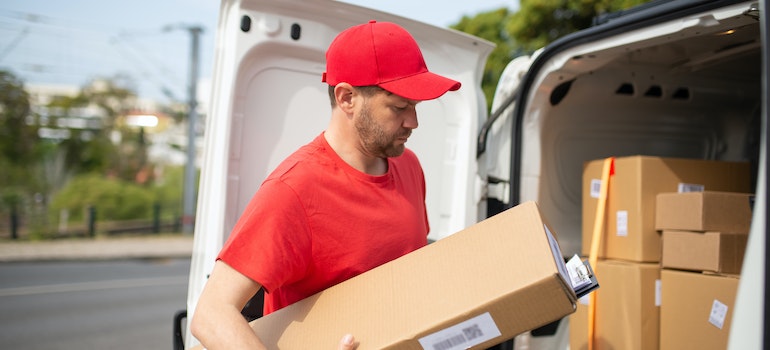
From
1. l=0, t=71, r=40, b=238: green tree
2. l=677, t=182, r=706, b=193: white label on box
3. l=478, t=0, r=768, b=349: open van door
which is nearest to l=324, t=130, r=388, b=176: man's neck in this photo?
l=478, t=0, r=768, b=349: open van door

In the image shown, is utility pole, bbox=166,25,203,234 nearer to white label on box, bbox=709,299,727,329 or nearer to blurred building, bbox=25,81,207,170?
blurred building, bbox=25,81,207,170

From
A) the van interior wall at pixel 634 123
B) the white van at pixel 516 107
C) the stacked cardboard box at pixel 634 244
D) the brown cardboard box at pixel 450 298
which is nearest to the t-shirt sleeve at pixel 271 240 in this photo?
the brown cardboard box at pixel 450 298

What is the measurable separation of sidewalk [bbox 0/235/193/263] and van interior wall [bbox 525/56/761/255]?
1194cm

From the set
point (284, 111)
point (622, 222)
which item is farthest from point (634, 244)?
point (284, 111)

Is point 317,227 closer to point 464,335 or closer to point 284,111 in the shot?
point 464,335

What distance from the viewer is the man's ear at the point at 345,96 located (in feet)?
5.42

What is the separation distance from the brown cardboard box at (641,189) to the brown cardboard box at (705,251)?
0.39 feet

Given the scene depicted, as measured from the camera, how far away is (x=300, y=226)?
5.08 ft

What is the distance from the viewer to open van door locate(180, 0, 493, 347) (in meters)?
2.37

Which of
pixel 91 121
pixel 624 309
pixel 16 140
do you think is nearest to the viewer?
pixel 624 309

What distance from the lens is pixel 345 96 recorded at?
1.68m

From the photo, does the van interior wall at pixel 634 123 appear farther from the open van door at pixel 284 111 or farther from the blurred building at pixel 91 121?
the blurred building at pixel 91 121

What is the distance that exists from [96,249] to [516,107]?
13241 millimetres

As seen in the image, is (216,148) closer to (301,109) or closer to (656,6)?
(301,109)
